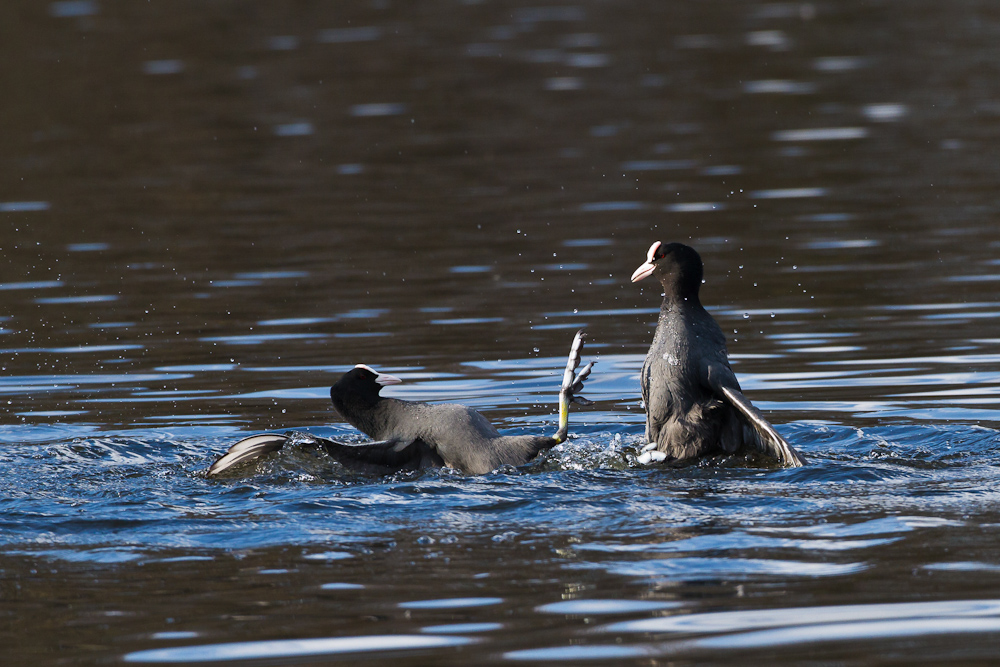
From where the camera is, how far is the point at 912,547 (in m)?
6.66

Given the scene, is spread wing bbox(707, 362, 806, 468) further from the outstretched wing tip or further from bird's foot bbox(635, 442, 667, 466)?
bird's foot bbox(635, 442, 667, 466)

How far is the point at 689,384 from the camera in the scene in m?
9.03

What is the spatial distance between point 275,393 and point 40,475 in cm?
268

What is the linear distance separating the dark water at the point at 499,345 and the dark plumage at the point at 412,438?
20 centimetres

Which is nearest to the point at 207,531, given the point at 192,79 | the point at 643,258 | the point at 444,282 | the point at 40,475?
the point at 40,475

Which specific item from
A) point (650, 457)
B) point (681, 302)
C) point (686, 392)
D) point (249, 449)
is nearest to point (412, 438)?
point (249, 449)

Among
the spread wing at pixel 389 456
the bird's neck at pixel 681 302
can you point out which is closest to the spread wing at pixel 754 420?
the bird's neck at pixel 681 302

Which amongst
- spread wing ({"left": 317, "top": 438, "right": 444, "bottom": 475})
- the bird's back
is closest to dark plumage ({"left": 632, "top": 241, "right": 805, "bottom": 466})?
the bird's back

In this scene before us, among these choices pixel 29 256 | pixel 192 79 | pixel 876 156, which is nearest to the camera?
pixel 29 256

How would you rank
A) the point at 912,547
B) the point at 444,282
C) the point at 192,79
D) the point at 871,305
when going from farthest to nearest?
the point at 192,79, the point at 444,282, the point at 871,305, the point at 912,547

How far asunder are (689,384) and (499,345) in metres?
3.37

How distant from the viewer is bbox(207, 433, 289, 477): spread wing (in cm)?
855

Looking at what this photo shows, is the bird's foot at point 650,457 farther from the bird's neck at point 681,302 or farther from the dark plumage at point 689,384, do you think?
the bird's neck at point 681,302

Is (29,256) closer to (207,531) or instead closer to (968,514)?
(207,531)
